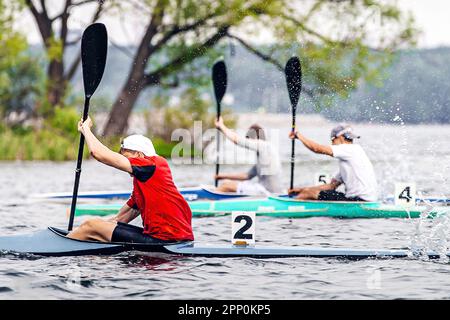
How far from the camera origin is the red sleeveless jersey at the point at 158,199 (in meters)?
8.51

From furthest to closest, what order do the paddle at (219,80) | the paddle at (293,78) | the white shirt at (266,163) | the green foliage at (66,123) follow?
the green foliage at (66,123) → the paddle at (219,80) → the paddle at (293,78) → the white shirt at (266,163)

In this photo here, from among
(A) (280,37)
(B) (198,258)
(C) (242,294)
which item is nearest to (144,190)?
(B) (198,258)

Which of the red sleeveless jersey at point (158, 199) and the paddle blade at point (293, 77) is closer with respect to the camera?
the red sleeveless jersey at point (158, 199)

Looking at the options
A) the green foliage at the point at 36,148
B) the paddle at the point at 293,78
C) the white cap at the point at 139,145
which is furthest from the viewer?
the green foliage at the point at 36,148

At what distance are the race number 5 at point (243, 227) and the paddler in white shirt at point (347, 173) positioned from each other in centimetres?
319

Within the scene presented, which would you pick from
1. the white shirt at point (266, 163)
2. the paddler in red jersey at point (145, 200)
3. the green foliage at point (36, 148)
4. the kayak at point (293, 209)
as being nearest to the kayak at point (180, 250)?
the paddler in red jersey at point (145, 200)

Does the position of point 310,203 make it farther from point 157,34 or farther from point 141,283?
point 157,34

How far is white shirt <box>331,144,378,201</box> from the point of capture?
41.3ft

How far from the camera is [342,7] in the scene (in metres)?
30.3

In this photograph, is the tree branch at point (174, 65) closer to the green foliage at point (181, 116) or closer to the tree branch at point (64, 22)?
the green foliage at point (181, 116)

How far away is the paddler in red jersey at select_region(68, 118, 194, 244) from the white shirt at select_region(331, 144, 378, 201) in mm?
4030

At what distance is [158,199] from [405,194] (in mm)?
5574

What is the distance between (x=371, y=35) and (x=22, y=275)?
75.5 ft

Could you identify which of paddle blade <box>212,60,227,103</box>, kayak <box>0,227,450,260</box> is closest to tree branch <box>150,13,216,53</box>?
paddle blade <box>212,60,227,103</box>
